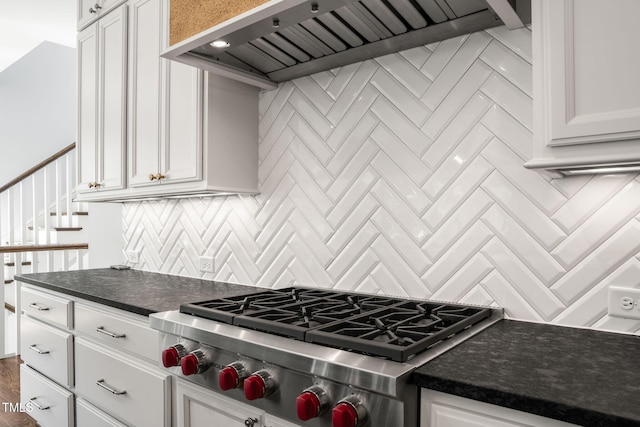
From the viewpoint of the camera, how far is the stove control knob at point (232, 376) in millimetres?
1176

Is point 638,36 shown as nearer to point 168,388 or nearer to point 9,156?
point 168,388

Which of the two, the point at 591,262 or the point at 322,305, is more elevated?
the point at 591,262

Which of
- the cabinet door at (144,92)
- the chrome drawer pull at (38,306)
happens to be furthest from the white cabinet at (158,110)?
the chrome drawer pull at (38,306)

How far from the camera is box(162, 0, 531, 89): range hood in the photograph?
1.39 meters

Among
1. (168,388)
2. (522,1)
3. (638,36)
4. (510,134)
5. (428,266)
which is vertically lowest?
(168,388)

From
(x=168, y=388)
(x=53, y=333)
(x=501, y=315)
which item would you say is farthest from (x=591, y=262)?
(x=53, y=333)

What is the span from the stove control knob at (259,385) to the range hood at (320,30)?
3.49ft

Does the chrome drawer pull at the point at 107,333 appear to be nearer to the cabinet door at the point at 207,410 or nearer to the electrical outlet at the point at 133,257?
the cabinet door at the point at 207,410

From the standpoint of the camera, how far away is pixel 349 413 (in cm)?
94

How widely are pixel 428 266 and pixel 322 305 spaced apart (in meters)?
0.41

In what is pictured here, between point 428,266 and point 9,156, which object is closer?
point 428,266

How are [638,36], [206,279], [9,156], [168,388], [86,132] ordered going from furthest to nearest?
[9,156]
[86,132]
[206,279]
[168,388]
[638,36]

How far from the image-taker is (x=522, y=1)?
137cm

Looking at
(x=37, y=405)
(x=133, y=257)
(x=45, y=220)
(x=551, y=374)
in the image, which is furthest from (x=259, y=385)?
(x=45, y=220)
